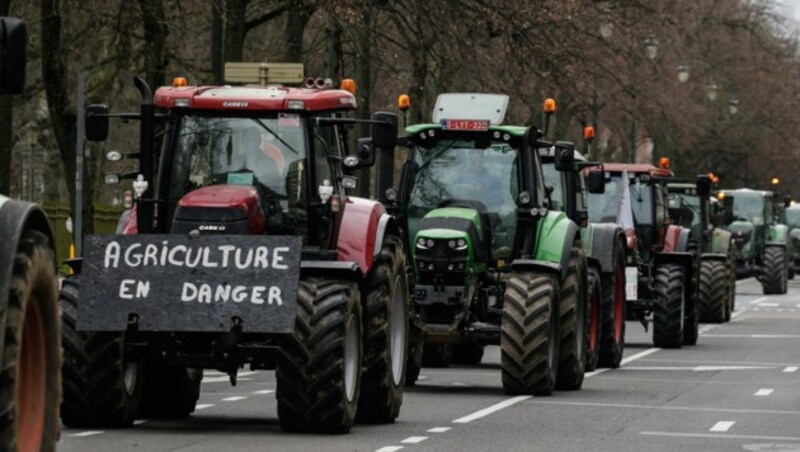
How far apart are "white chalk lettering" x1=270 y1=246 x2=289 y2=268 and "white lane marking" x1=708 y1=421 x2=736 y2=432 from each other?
3715 mm

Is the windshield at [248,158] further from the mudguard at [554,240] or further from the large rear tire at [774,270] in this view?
the large rear tire at [774,270]

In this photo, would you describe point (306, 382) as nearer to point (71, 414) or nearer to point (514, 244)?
point (71, 414)

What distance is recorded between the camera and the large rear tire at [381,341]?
1655 cm

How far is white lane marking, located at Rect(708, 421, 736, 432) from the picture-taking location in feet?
55.0

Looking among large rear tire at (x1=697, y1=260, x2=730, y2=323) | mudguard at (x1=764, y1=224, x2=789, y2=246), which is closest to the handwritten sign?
large rear tire at (x1=697, y1=260, x2=730, y2=323)

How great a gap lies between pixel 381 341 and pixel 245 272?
5.54 feet

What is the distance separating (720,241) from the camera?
4581cm

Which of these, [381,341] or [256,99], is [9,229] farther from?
[381,341]

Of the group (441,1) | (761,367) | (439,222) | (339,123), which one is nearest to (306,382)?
(339,123)

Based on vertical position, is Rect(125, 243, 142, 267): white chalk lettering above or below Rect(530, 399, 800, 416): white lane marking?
above

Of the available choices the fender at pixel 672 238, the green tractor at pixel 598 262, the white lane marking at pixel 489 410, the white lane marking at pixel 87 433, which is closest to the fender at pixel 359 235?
the white lane marking at pixel 489 410

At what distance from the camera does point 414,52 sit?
33.1 metres

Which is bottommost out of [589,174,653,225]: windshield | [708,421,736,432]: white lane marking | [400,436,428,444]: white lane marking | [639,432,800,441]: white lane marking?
[708,421,736,432]: white lane marking

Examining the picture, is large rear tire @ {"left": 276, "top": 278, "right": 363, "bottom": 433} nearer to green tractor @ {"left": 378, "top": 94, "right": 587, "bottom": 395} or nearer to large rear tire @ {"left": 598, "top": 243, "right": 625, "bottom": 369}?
green tractor @ {"left": 378, "top": 94, "right": 587, "bottom": 395}
